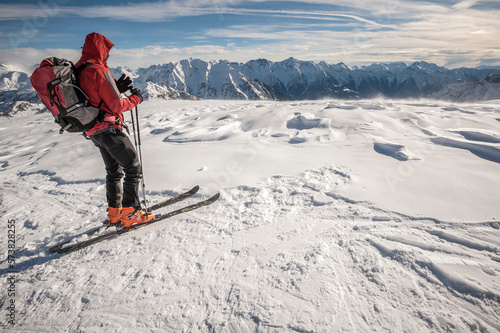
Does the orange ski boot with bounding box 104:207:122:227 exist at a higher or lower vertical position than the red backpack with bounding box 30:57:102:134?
lower

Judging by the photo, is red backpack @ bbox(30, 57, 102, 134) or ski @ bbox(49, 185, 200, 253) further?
ski @ bbox(49, 185, 200, 253)

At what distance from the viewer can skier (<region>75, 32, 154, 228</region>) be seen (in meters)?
3.14

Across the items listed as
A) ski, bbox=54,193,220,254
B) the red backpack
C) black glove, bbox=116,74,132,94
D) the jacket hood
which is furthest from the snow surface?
the jacket hood

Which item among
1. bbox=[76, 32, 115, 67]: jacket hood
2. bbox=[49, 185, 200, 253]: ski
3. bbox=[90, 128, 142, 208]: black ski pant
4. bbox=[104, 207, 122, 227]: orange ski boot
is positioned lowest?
bbox=[49, 185, 200, 253]: ski

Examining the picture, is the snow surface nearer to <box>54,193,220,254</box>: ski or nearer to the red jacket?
<box>54,193,220,254</box>: ski

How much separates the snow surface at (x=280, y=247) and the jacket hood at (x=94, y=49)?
8.94ft

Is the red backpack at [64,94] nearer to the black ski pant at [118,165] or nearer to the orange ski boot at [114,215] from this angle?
the black ski pant at [118,165]

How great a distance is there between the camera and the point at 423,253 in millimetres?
2891

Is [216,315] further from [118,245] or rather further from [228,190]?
[228,190]

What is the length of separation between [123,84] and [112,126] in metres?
0.69

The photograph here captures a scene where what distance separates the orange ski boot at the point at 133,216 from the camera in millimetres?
3861

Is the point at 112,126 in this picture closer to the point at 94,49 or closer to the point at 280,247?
the point at 94,49

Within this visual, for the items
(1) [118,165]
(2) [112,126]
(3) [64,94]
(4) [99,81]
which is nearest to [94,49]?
(4) [99,81]

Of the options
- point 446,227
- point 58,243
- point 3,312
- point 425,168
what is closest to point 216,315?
point 3,312
